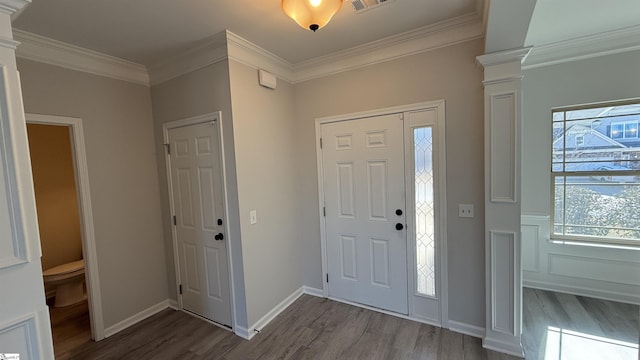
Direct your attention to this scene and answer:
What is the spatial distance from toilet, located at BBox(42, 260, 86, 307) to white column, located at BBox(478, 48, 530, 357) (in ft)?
14.1

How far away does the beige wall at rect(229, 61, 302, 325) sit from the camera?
95.8 inches

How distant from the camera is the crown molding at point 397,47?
2.14 meters

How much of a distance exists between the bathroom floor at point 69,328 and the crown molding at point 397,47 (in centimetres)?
332

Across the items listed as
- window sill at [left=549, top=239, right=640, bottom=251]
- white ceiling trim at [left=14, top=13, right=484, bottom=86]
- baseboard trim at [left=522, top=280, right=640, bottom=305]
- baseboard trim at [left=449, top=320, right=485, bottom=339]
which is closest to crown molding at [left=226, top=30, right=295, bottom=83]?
white ceiling trim at [left=14, top=13, right=484, bottom=86]

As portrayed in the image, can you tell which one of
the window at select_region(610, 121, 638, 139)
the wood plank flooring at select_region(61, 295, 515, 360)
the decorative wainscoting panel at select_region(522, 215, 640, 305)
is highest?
the window at select_region(610, 121, 638, 139)

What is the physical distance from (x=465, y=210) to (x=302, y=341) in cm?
183

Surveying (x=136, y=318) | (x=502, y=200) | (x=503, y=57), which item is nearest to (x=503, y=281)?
(x=502, y=200)

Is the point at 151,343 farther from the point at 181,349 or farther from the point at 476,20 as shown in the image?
the point at 476,20

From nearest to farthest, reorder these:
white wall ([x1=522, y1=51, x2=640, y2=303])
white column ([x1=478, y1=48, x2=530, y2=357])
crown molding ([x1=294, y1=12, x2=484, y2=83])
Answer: white column ([x1=478, y1=48, x2=530, y2=357]), crown molding ([x1=294, y1=12, x2=484, y2=83]), white wall ([x1=522, y1=51, x2=640, y2=303])

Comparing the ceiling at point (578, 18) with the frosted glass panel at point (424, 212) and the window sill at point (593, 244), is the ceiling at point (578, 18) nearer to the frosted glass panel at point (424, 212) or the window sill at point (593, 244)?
the frosted glass panel at point (424, 212)

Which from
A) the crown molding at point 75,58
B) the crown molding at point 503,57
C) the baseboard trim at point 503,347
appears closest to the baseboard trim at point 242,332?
the baseboard trim at point 503,347

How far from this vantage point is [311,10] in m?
1.44

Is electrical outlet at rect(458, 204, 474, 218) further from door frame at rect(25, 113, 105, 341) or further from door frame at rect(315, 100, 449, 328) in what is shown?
door frame at rect(25, 113, 105, 341)

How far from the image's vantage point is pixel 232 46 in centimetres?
231
